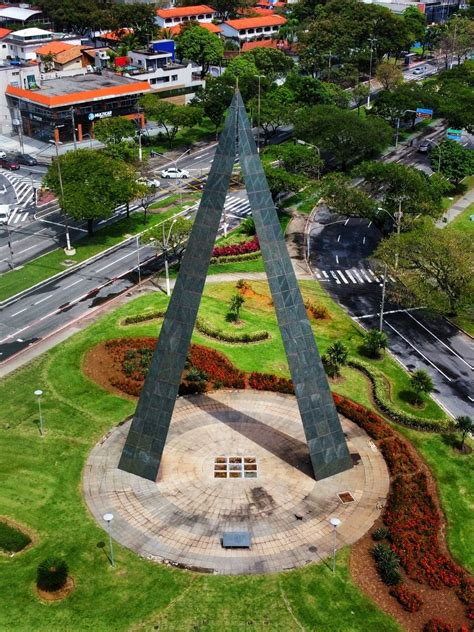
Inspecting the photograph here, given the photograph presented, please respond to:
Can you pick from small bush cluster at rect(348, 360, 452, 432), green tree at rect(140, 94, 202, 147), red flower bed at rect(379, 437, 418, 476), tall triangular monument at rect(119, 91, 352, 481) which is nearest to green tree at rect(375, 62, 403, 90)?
green tree at rect(140, 94, 202, 147)

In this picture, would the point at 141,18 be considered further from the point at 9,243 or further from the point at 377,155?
the point at 9,243

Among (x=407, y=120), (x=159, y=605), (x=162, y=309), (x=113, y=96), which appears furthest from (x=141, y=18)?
(x=159, y=605)

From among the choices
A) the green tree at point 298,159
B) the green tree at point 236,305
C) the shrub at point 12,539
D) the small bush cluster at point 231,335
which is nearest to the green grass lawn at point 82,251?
the green tree at point 298,159

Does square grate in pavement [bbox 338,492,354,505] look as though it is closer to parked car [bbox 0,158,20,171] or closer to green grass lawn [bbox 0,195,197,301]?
green grass lawn [bbox 0,195,197,301]

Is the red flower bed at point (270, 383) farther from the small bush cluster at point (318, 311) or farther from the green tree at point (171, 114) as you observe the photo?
the green tree at point (171, 114)

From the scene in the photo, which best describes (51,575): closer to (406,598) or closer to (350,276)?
(406,598)

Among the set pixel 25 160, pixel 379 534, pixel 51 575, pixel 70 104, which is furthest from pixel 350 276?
pixel 70 104

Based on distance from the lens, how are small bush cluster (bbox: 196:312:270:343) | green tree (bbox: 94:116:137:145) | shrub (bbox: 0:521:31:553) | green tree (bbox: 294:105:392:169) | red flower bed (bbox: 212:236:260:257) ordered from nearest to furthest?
shrub (bbox: 0:521:31:553) < small bush cluster (bbox: 196:312:270:343) < red flower bed (bbox: 212:236:260:257) < green tree (bbox: 294:105:392:169) < green tree (bbox: 94:116:137:145)
